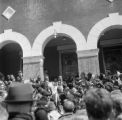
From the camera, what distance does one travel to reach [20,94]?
262 centimetres

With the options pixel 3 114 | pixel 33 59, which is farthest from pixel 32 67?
pixel 3 114

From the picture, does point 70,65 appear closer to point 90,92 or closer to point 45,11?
point 45,11

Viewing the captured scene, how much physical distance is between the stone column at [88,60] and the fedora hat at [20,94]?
9.88 meters

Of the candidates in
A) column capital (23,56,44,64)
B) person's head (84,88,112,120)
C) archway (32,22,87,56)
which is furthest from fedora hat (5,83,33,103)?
column capital (23,56,44,64)

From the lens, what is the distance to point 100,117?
2311 mm

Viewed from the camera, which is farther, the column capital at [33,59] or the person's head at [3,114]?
the column capital at [33,59]

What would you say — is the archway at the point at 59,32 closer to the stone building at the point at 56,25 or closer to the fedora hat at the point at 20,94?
the stone building at the point at 56,25

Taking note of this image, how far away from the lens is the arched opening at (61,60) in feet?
55.7

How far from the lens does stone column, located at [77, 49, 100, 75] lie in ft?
40.9

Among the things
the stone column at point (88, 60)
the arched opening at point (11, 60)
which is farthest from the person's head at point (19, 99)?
the arched opening at point (11, 60)

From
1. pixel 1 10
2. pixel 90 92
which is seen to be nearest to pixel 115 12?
pixel 1 10

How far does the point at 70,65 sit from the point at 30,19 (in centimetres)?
471

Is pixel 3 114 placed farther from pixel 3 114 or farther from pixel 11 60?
pixel 11 60

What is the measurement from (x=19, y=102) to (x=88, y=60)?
33.3 ft
